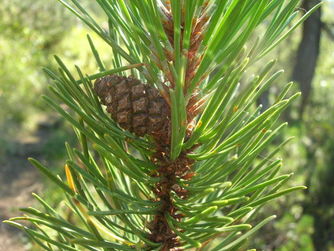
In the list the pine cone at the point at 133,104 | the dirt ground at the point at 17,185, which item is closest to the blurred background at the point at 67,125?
the dirt ground at the point at 17,185

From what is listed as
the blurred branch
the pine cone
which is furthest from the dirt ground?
the blurred branch

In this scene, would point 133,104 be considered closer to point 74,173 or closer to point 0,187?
point 74,173

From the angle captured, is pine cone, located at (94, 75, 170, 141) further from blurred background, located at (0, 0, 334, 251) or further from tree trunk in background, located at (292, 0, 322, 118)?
tree trunk in background, located at (292, 0, 322, 118)

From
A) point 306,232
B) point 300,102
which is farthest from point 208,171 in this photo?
point 300,102

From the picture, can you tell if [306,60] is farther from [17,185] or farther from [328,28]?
[17,185]

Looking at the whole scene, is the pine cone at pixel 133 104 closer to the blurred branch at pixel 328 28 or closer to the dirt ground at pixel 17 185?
the dirt ground at pixel 17 185

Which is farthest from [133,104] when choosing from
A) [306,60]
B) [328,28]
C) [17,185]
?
[306,60]
